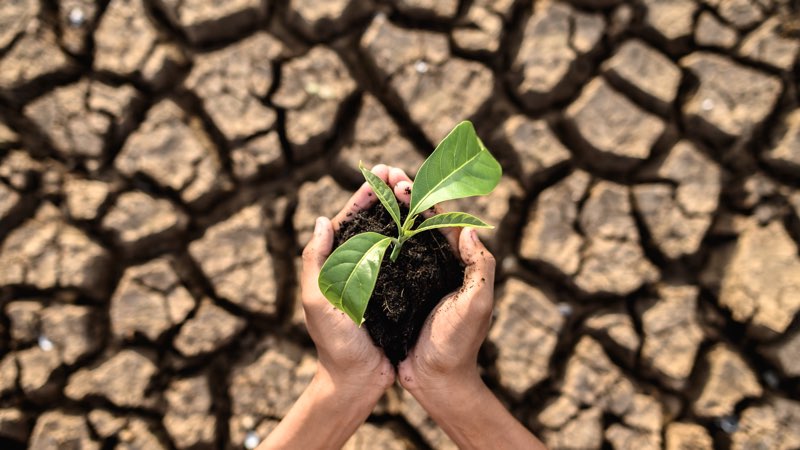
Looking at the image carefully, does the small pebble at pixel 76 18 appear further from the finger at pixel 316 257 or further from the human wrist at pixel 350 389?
the human wrist at pixel 350 389

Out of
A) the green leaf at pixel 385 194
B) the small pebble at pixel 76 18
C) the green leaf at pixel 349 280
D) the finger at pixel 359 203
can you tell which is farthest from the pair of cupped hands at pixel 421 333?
the small pebble at pixel 76 18

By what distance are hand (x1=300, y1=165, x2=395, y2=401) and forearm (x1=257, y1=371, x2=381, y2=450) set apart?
3 cm

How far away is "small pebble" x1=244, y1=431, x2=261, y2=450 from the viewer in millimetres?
1994

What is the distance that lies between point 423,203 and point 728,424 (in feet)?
4.53

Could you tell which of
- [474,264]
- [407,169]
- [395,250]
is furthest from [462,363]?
[407,169]

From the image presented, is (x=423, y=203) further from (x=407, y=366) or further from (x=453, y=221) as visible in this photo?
(x=407, y=366)

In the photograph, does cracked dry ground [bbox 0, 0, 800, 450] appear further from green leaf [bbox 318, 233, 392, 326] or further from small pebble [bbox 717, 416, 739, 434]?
green leaf [bbox 318, 233, 392, 326]

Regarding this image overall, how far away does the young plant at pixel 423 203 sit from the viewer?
129 cm

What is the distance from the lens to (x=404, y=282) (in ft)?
4.99

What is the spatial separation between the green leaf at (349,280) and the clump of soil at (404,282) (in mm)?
215

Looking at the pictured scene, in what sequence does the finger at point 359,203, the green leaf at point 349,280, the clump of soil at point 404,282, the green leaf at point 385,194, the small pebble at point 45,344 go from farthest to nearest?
the small pebble at point 45,344 → the finger at point 359,203 → the clump of soil at point 404,282 → the green leaf at point 385,194 → the green leaf at point 349,280

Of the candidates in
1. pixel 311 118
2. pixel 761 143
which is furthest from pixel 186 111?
pixel 761 143

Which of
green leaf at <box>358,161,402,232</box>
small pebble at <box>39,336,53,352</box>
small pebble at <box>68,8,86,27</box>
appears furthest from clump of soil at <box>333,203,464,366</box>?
small pebble at <box>68,8,86,27</box>

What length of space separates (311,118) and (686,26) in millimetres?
1445
